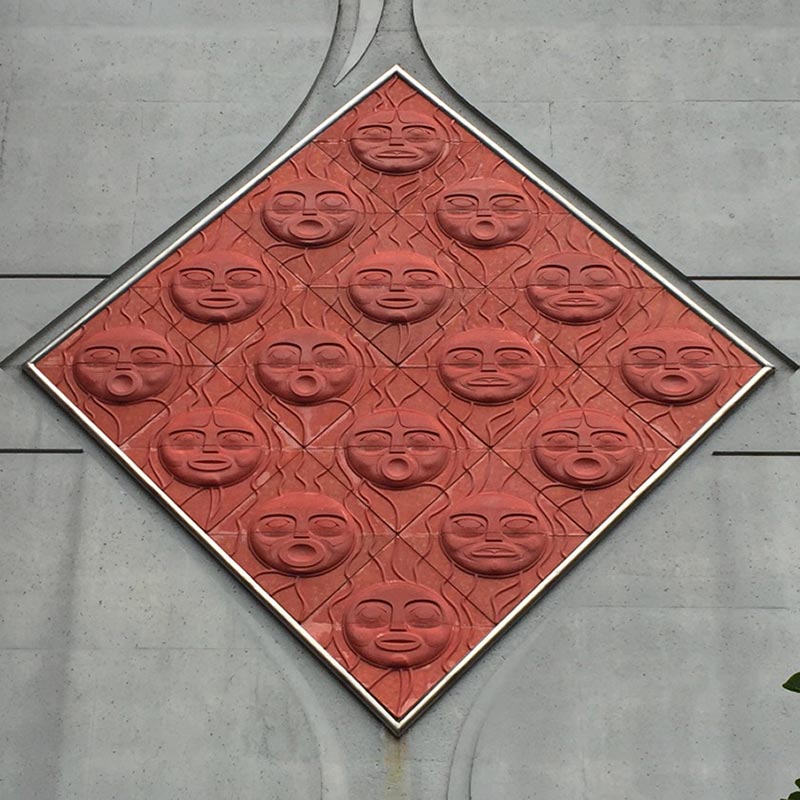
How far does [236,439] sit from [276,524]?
34 centimetres

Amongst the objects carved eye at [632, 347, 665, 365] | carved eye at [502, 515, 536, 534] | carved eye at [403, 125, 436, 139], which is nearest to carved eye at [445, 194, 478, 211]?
carved eye at [403, 125, 436, 139]

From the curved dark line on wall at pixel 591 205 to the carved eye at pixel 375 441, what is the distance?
116cm

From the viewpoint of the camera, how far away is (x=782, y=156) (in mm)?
5980

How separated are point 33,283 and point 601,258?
1.98 m

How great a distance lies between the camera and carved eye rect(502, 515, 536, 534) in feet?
17.4

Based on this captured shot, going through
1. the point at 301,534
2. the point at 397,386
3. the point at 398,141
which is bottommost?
the point at 301,534

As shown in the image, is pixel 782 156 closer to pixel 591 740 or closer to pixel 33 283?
pixel 591 740

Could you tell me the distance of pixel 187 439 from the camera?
18.0 ft

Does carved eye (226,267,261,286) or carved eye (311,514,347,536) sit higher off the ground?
carved eye (226,267,261,286)

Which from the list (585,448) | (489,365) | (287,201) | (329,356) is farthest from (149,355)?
(585,448)

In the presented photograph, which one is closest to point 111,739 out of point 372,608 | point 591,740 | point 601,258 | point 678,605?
point 372,608

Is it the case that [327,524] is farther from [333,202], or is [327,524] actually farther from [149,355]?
[333,202]

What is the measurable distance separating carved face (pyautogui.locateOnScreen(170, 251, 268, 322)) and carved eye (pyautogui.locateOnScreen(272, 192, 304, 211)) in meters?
0.23

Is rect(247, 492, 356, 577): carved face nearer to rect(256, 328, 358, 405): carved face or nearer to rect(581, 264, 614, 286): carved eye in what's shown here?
rect(256, 328, 358, 405): carved face
